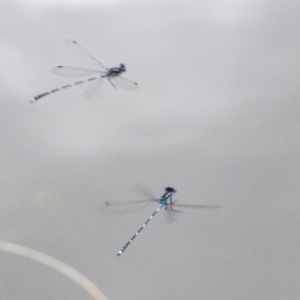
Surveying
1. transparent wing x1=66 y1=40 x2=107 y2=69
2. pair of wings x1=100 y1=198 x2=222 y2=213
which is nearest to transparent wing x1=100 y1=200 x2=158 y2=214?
pair of wings x1=100 y1=198 x2=222 y2=213

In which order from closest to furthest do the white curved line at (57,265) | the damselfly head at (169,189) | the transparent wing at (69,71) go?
1. the white curved line at (57,265)
2. the damselfly head at (169,189)
3. the transparent wing at (69,71)

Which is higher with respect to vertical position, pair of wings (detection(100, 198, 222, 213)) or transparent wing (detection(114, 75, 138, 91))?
transparent wing (detection(114, 75, 138, 91))

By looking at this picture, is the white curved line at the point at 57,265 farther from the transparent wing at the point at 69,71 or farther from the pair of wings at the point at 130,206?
the transparent wing at the point at 69,71

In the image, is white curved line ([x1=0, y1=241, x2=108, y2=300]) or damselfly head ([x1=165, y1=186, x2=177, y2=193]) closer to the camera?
white curved line ([x1=0, y1=241, x2=108, y2=300])

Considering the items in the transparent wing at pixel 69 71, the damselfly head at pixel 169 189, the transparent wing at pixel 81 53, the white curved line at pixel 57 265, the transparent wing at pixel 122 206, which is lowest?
the white curved line at pixel 57 265

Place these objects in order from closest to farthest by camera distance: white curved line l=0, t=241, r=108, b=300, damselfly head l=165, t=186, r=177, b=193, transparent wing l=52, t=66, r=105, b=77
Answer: white curved line l=0, t=241, r=108, b=300, damselfly head l=165, t=186, r=177, b=193, transparent wing l=52, t=66, r=105, b=77

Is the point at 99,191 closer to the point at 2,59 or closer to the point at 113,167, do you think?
the point at 113,167

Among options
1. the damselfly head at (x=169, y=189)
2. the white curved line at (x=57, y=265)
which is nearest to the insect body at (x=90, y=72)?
the damselfly head at (x=169, y=189)

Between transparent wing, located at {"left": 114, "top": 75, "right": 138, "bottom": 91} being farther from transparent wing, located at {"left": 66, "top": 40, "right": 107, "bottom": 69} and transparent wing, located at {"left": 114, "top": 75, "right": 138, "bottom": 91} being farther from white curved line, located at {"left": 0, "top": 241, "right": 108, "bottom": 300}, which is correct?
white curved line, located at {"left": 0, "top": 241, "right": 108, "bottom": 300}

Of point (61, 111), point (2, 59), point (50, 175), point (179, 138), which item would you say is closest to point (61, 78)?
point (61, 111)
